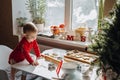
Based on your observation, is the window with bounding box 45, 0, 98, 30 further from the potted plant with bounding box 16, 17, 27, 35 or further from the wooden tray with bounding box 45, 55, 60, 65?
the wooden tray with bounding box 45, 55, 60, 65

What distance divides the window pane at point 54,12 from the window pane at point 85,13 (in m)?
0.20

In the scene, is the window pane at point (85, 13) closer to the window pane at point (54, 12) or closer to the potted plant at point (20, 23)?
the window pane at point (54, 12)

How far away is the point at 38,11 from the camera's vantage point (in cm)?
297

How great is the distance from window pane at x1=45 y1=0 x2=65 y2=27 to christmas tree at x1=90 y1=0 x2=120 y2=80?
1585 millimetres

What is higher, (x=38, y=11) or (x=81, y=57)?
(x=38, y=11)

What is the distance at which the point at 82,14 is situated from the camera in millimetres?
2650

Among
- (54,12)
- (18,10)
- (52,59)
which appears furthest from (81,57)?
(18,10)

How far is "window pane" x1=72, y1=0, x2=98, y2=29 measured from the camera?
8.35ft

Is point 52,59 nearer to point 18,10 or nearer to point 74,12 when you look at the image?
point 74,12

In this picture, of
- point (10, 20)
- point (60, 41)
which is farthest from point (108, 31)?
point (10, 20)

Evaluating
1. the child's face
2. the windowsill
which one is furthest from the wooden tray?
the windowsill

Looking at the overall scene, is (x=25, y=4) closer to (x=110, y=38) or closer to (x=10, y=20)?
(x=10, y=20)

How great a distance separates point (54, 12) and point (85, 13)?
0.48m

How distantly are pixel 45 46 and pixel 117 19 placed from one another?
1.57 meters
